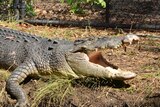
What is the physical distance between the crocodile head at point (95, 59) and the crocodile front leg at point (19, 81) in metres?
0.46

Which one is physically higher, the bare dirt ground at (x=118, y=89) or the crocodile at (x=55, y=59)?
the crocodile at (x=55, y=59)

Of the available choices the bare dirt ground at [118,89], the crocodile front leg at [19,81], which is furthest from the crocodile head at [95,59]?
the crocodile front leg at [19,81]

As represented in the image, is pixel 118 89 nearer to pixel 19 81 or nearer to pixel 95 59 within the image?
pixel 95 59

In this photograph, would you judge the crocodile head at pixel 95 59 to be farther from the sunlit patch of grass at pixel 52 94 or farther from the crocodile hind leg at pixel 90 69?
the sunlit patch of grass at pixel 52 94

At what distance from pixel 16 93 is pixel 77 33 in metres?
2.65

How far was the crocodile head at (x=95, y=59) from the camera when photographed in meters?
4.30

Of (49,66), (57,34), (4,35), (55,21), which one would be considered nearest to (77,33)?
(57,34)

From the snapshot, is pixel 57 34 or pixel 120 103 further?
pixel 57 34

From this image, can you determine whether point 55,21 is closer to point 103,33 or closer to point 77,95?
point 103,33

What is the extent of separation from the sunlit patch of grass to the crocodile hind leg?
0.21 meters

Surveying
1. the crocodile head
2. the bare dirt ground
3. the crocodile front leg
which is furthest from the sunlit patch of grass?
the crocodile head

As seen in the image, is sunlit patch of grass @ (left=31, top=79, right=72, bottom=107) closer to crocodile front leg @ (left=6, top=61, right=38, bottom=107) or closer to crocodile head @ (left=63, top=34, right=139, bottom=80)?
crocodile front leg @ (left=6, top=61, right=38, bottom=107)

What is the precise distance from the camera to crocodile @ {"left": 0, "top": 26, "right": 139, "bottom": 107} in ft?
14.3

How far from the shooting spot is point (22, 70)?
469 cm
